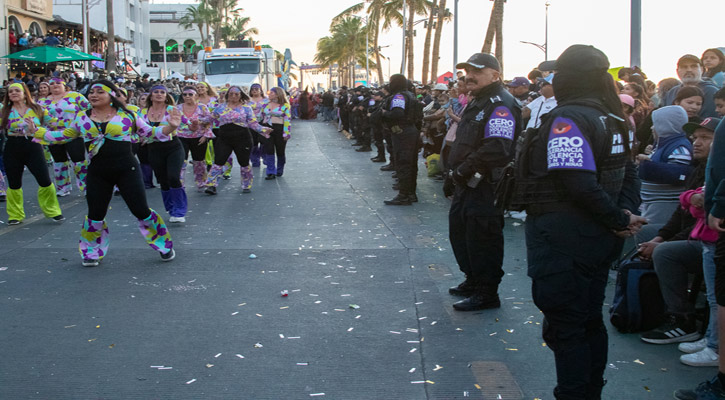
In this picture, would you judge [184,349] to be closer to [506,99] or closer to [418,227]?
[506,99]

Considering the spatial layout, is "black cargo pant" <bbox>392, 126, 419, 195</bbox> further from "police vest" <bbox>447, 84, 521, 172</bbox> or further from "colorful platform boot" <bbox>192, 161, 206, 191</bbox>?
"police vest" <bbox>447, 84, 521, 172</bbox>

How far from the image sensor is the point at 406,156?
36.6 feet

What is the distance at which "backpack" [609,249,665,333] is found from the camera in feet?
16.8

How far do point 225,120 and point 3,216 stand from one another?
3856 mm

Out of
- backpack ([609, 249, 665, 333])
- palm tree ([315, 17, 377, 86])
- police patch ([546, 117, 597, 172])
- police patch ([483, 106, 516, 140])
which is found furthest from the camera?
palm tree ([315, 17, 377, 86])

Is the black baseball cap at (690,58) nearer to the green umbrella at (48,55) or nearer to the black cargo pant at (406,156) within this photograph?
the black cargo pant at (406,156)

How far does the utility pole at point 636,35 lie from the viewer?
33.7ft

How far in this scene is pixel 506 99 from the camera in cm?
563

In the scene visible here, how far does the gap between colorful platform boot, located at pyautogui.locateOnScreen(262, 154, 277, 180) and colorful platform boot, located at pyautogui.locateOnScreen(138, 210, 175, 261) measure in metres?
7.39

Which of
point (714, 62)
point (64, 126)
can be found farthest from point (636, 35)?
Answer: point (64, 126)

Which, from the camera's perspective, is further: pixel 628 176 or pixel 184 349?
pixel 184 349

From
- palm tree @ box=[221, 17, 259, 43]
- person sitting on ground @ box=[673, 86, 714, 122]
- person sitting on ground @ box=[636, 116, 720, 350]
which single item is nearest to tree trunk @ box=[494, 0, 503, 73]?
person sitting on ground @ box=[673, 86, 714, 122]

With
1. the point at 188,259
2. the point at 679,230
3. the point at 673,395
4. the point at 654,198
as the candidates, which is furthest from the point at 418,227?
the point at 673,395

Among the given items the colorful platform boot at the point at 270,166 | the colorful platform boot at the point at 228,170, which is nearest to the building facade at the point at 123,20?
the colorful platform boot at the point at 228,170
